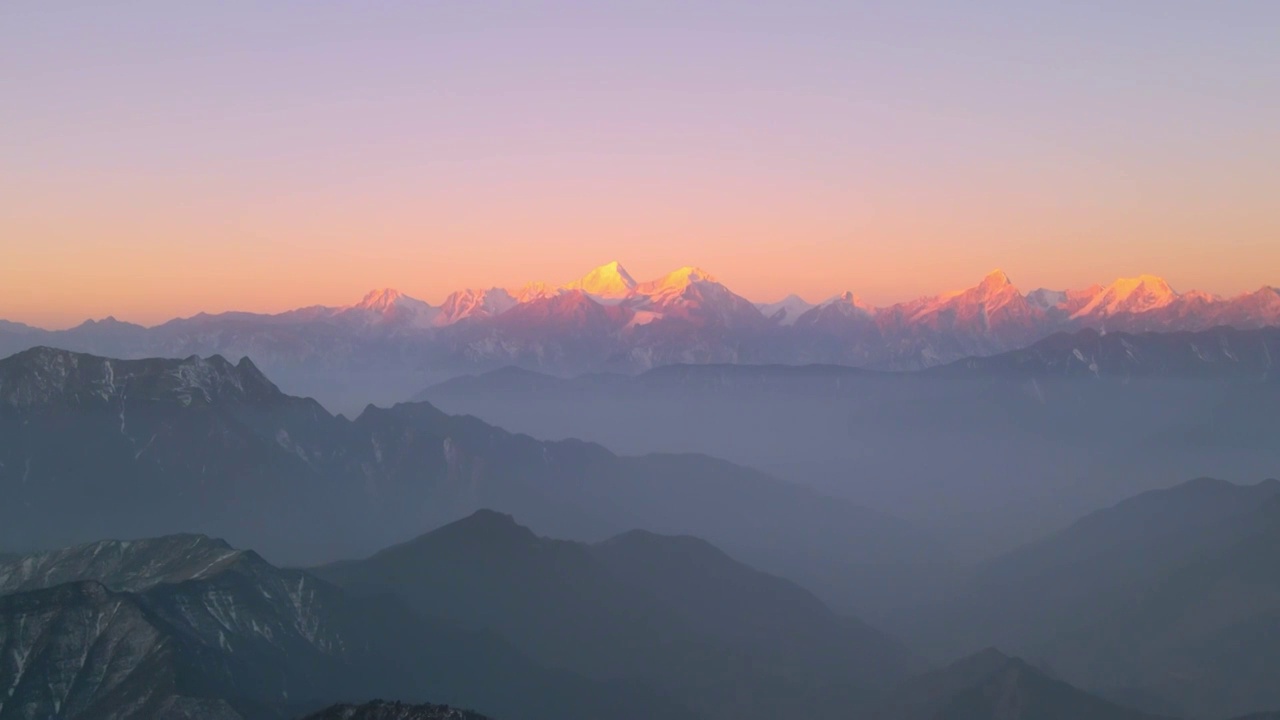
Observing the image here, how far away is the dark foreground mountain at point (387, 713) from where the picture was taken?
93.8 meters

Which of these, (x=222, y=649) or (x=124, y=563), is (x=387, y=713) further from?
(x=124, y=563)

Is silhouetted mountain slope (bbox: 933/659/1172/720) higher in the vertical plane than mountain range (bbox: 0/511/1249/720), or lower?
lower

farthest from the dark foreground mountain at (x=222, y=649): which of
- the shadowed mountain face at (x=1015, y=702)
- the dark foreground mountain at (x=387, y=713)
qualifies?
the shadowed mountain face at (x=1015, y=702)

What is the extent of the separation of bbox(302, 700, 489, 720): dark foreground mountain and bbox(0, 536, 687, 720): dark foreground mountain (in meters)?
34.9

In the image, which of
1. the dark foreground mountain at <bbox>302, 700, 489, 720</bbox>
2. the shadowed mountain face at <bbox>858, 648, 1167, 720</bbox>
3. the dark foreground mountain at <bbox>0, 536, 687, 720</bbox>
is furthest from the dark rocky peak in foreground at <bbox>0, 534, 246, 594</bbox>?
the shadowed mountain face at <bbox>858, 648, 1167, 720</bbox>

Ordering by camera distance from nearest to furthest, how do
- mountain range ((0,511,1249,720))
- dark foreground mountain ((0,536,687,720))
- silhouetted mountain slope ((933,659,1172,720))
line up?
dark foreground mountain ((0,536,687,720)) → mountain range ((0,511,1249,720)) → silhouetted mountain slope ((933,659,1172,720))

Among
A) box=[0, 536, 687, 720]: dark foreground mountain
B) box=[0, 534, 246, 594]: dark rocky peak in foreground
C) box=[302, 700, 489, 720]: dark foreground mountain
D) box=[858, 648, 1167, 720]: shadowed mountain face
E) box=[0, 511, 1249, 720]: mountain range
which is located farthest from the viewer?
box=[858, 648, 1167, 720]: shadowed mountain face

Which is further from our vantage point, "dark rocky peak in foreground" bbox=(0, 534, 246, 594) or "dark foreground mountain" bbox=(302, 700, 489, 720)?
"dark rocky peak in foreground" bbox=(0, 534, 246, 594)

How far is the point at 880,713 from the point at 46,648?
454ft

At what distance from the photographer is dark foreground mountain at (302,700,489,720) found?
93.8m

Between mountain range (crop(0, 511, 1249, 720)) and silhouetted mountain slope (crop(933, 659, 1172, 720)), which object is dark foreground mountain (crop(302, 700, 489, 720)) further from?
silhouetted mountain slope (crop(933, 659, 1172, 720))

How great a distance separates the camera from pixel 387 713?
94.2 metres

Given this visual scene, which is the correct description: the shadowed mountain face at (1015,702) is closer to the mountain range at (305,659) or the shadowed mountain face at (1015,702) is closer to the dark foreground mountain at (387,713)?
the mountain range at (305,659)

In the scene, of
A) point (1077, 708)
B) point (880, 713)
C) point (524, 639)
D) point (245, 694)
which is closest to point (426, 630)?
point (524, 639)
